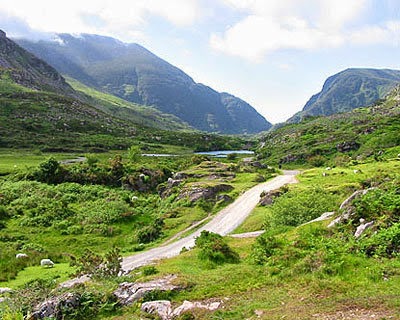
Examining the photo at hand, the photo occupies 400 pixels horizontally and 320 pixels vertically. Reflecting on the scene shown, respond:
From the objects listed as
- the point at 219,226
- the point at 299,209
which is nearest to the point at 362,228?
the point at 299,209

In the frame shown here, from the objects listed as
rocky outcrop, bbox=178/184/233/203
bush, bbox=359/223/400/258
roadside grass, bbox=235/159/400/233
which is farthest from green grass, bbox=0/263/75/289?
rocky outcrop, bbox=178/184/233/203

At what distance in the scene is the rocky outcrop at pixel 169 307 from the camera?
673 inches

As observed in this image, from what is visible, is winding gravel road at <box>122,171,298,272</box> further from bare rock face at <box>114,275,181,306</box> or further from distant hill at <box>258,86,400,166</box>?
distant hill at <box>258,86,400,166</box>

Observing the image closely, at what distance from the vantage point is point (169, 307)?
58.6ft

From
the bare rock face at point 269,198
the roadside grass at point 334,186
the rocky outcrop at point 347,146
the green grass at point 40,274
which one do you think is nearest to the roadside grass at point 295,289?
the green grass at point 40,274

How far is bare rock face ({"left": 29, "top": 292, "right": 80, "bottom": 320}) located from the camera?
19156mm

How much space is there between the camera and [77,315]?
748 inches

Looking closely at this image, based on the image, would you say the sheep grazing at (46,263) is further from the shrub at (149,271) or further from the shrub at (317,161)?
the shrub at (317,161)

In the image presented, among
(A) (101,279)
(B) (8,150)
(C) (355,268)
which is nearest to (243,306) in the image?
(C) (355,268)

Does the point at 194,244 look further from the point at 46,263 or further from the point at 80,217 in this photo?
the point at 80,217

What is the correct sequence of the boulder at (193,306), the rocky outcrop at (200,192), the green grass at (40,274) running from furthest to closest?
1. the rocky outcrop at (200,192)
2. the green grass at (40,274)
3. the boulder at (193,306)

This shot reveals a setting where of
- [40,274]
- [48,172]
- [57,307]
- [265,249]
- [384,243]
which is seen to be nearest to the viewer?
[384,243]

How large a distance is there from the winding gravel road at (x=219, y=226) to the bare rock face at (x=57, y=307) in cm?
1323

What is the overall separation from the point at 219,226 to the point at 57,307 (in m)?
32.2
